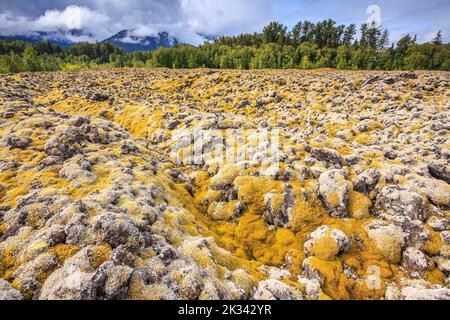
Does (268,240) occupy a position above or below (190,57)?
below

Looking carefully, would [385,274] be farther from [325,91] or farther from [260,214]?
[325,91]

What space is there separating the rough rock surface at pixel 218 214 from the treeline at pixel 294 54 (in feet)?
299

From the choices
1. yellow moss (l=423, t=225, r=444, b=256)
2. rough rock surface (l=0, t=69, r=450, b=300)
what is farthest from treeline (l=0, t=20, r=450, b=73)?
yellow moss (l=423, t=225, r=444, b=256)

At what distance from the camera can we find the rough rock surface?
9234 millimetres

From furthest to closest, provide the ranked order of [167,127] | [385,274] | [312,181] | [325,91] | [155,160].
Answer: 1. [325,91]
2. [167,127]
3. [155,160]
4. [312,181]
5. [385,274]

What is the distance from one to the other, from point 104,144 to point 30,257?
1504 centimetres

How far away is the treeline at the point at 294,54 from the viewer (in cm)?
10438

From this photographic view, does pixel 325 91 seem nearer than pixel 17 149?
No

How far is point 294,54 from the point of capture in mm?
109438

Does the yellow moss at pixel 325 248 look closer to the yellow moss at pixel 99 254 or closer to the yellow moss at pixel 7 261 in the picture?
the yellow moss at pixel 99 254

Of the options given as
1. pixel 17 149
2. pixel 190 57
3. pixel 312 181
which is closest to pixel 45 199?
pixel 17 149

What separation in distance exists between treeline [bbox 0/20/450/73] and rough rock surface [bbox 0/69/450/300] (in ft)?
299

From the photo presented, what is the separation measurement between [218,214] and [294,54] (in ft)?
373

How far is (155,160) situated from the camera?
22.1 meters
